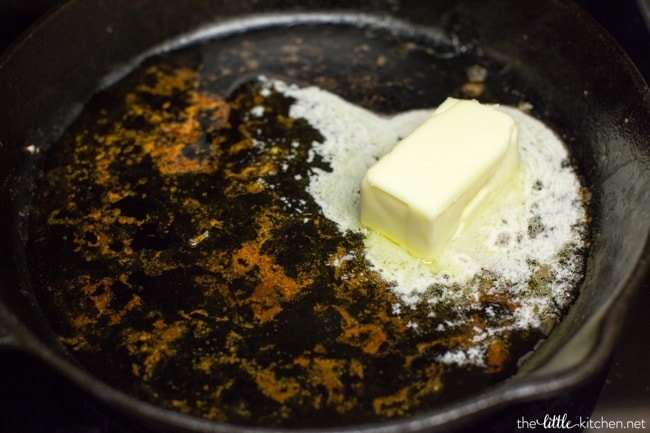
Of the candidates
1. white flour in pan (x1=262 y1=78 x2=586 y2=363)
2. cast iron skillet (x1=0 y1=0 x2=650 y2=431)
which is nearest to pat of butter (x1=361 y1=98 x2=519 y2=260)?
white flour in pan (x1=262 y1=78 x2=586 y2=363)

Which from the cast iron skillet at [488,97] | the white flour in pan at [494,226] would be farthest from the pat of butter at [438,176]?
the cast iron skillet at [488,97]

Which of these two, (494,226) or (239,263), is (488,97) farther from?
(239,263)

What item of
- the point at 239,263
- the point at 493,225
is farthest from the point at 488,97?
the point at 239,263

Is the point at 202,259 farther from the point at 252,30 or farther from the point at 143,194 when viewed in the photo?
the point at 252,30

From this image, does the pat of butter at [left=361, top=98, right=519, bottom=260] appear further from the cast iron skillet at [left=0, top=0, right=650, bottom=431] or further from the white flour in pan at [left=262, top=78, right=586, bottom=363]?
the cast iron skillet at [left=0, top=0, right=650, bottom=431]

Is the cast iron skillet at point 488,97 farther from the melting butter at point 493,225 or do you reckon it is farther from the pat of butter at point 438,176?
the pat of butter at point 438,176

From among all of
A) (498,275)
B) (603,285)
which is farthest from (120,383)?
(603,285)
